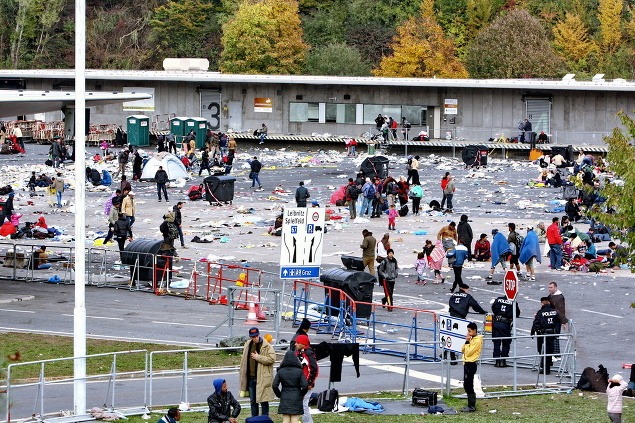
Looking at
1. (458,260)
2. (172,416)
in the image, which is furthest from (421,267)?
(172,416)

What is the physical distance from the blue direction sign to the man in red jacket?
1435 cm

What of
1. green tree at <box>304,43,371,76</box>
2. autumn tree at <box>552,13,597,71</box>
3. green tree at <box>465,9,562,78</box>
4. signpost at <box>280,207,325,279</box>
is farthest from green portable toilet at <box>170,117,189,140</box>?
signpost at <box>280,207,325,279</box>

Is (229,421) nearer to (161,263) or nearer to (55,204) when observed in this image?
(161,263)

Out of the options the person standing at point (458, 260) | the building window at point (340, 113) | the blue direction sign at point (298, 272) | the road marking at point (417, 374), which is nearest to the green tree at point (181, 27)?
the building window at point (340, 113)

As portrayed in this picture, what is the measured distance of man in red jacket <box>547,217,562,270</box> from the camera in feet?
121

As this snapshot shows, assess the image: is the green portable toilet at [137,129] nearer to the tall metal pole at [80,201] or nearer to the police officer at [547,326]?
the police officer at [547,326]

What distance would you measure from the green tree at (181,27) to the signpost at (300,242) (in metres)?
84.1

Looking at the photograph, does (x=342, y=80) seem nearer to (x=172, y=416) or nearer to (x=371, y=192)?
(x=371, y=192)

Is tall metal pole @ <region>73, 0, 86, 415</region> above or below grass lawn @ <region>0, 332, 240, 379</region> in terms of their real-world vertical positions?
above

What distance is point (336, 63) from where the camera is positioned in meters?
94.1

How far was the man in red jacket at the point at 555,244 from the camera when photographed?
121 ft

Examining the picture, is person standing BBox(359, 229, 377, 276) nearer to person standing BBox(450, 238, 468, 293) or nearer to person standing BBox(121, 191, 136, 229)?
person standing BBox(450, 238, 468, 293)

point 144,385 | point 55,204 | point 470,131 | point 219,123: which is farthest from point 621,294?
point 219,123

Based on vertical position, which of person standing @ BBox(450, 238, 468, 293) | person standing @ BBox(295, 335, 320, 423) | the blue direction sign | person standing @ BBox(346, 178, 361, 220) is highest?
person standing @ BBox(346, 178, 361, 220)
